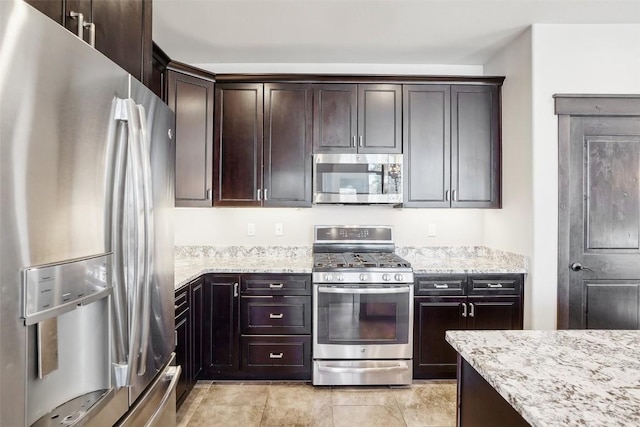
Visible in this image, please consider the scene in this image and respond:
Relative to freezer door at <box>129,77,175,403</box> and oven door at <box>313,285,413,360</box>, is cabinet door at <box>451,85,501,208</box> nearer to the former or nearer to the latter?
oven door at <box>313,285,413,360</box>

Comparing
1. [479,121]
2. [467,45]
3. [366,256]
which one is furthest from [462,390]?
[467,45]

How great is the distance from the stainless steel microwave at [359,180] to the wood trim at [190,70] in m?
1.13

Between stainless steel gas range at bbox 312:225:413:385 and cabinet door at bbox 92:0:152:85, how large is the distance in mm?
1829

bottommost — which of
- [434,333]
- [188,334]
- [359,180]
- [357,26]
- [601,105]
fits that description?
[434,333]

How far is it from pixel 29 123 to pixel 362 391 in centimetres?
267

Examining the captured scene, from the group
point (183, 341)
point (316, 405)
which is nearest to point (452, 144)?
point (316, 405)

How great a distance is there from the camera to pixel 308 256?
337cm

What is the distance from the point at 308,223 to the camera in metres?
3.41

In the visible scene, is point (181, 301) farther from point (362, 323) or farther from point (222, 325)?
point (362, 323)

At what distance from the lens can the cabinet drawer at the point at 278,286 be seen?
2795 millimetres

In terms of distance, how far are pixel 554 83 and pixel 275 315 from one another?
2.77 metres

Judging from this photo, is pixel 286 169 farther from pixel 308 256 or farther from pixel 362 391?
pixel 362 391

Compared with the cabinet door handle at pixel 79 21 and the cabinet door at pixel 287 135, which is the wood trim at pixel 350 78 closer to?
the cabinet door at pixel 287 135

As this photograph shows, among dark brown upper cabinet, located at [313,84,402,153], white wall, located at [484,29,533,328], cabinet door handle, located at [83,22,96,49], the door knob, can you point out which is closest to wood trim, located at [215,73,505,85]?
dark brown upper cabinet, located at [313,84,402,153]
